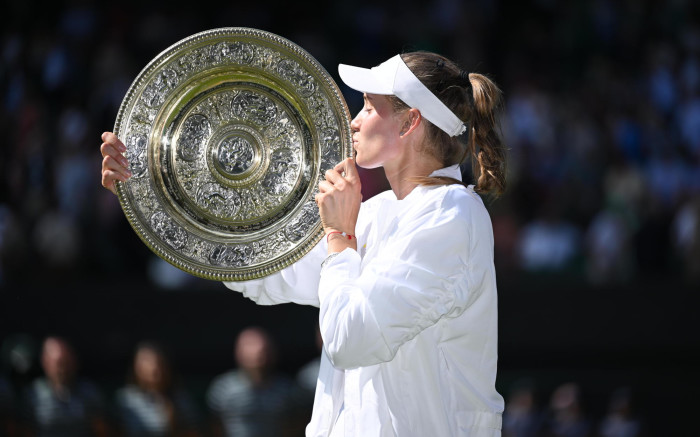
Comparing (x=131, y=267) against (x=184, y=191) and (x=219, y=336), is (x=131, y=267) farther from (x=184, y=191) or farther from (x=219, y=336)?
(x=184, y=191)

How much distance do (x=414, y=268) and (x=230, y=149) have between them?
84cm

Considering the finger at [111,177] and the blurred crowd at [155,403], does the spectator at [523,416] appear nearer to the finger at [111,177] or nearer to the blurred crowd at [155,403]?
the blurred crowd at [155,403]

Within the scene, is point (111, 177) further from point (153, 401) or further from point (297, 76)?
point (153, 401)

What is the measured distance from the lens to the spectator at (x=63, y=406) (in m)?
6.77

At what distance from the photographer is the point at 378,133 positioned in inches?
112

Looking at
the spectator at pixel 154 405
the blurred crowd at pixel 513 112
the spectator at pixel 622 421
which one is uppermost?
the blurred crowd at pixel 513 112

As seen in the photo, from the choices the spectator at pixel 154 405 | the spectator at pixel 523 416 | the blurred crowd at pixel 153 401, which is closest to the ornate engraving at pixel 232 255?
the blurred crowd at pixel 153 401

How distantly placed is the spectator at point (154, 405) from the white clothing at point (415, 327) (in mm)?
4279

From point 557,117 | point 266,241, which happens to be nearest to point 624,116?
point 557,117

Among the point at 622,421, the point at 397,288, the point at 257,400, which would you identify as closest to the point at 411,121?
the point at 397,288

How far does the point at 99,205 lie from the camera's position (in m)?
8.66

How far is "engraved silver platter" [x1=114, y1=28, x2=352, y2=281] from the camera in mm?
3062

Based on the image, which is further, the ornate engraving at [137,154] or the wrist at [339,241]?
the ornate engraving at [137,154]

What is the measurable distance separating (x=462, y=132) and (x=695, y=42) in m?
8.67
